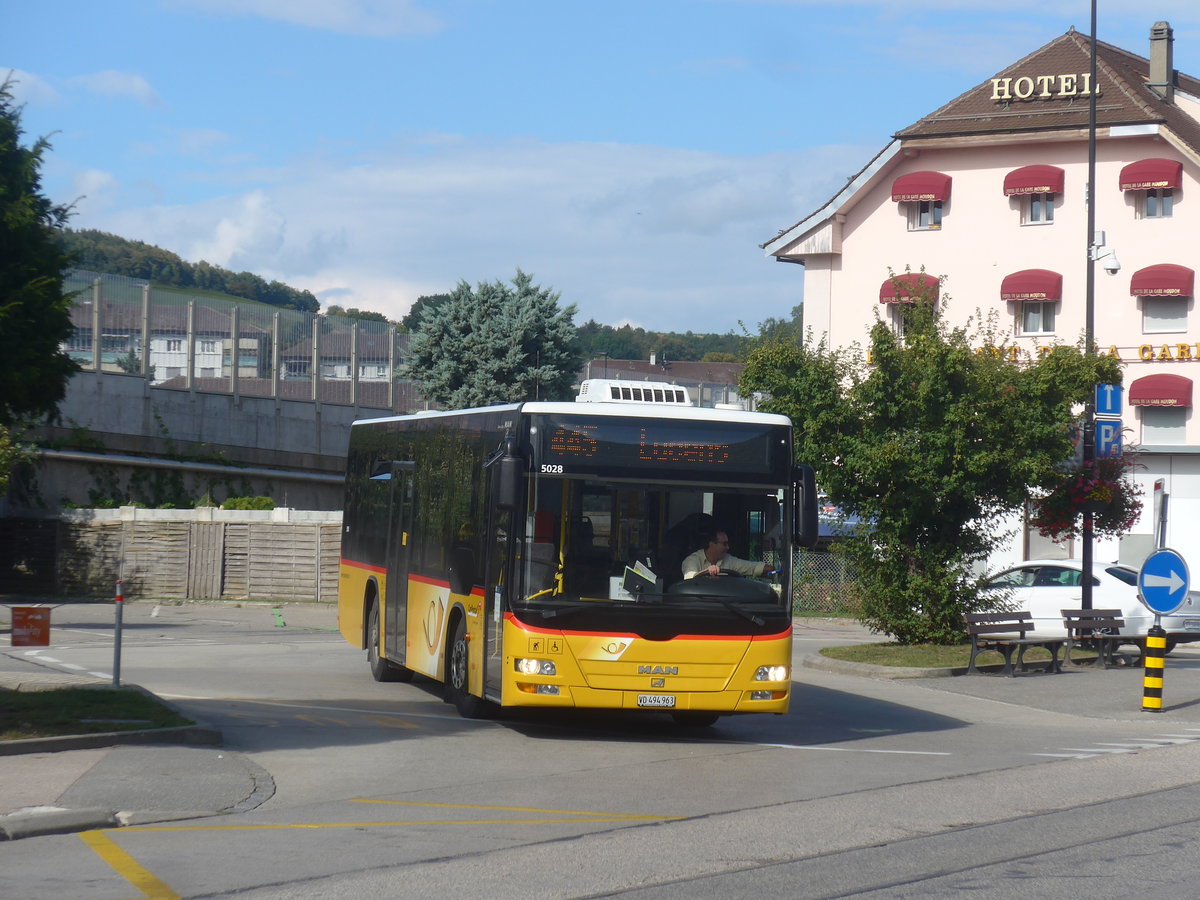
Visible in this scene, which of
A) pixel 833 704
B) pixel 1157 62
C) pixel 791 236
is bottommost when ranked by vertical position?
pixel 833 704

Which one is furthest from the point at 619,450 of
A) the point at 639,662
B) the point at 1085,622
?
the point at 1085,622

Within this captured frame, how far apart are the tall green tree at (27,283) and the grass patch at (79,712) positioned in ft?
8.25

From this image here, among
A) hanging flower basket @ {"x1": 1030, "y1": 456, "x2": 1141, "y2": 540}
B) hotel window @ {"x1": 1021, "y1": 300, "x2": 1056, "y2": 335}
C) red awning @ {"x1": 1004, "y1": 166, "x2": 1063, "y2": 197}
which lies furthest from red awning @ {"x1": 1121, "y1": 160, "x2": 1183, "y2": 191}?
hanging flower basket @ {"x1": 1030, "y1": 456, "x2": 1141, "y2": 540}

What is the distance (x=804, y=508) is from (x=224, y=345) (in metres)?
31.4

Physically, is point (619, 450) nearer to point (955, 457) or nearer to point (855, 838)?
point (855, 838)

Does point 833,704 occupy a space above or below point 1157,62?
below

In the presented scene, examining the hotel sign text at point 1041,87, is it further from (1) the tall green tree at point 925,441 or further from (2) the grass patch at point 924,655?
(2) the grass patch at point 924,655

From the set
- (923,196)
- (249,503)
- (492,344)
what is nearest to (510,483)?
(249,503)

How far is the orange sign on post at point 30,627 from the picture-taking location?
13438 mm

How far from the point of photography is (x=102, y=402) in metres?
39.5

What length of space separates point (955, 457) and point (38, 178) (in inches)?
581

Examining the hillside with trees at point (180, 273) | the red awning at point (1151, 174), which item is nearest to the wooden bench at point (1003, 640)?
the red awning at point (1151, 174)

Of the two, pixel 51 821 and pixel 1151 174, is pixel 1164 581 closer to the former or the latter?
pixel 51 821

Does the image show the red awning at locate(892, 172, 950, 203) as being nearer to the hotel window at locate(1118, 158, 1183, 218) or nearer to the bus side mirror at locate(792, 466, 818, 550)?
the hotel window at locate(1118, 158, 1183, 218)
